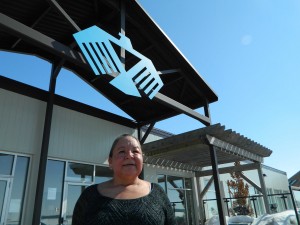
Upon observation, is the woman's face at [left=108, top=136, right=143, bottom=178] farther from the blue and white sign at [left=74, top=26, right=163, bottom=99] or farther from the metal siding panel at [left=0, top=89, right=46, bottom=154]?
the metal siding panel at [left=0, top=89, right=46, bottom=154]

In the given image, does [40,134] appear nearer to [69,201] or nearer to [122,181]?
[69,201]

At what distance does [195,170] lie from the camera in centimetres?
1268

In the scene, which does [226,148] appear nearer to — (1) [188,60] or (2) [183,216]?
(1) [188,60]

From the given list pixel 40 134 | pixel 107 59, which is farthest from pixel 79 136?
pixel 107 59

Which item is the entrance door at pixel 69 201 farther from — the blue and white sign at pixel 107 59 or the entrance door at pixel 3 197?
the blue and white sign at pixel 107 59

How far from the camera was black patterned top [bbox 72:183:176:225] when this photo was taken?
111 cm

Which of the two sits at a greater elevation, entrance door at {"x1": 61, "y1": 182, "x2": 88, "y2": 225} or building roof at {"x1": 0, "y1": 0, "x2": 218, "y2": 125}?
building roof at {"x1": 0, "y1": 0, "x2": 218, "y2": 125}

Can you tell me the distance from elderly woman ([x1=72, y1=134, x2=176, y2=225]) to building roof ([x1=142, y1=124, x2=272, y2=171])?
644 cm

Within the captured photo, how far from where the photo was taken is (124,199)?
46.7 inches

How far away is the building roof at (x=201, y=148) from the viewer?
7.76 metres

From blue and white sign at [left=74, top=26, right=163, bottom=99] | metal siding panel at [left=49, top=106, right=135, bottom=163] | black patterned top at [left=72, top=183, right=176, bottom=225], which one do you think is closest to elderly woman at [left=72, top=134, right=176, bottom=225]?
black patterned top at [left=72, top=183, right=176, bottom=225]

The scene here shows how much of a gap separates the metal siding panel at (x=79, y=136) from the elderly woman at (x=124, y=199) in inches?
268

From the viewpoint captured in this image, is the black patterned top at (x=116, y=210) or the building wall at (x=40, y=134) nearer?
the black patterned top at (x=116, y=210)

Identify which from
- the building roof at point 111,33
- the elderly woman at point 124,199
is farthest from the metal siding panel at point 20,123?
the elderly woman at point 124,199
